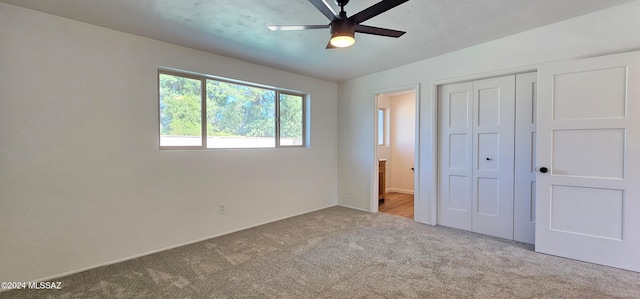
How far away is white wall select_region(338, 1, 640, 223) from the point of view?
2.49m

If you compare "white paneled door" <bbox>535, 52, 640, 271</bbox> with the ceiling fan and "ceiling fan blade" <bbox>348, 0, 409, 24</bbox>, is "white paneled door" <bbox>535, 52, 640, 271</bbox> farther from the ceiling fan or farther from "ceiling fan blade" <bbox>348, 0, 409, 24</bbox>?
"ceiling fan blade" <bbox>348, 0, 409, 24</bbox>

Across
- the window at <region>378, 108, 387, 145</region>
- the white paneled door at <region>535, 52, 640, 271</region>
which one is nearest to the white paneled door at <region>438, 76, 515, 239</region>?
the white paneled door at <region>535, 52, 640, 271</region>

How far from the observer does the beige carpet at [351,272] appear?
208 cm

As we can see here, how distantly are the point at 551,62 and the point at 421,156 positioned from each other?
180 centimetres

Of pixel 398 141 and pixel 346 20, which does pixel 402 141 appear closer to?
pixel 398 141

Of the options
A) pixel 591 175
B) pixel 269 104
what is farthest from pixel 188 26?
pixel 591 175

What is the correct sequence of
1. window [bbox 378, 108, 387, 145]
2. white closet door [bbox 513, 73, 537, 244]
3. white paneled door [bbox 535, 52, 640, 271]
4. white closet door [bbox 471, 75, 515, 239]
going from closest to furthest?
white paneled door [bbox 535, 52, 640, 271], white closet door [bbox 513, 73, 537, 244], white closet door [bbox 471, 75, 515, 239], window [bbox 378, 108, 387, 145]

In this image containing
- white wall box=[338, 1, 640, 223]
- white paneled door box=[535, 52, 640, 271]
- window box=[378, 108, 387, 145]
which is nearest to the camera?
white paneled door box=[535, 52, 640, 271]

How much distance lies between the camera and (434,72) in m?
3.71

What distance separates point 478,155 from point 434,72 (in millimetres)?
1282

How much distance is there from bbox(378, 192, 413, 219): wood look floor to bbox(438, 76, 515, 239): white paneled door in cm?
80

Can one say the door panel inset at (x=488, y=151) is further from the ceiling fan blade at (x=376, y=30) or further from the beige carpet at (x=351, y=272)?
the ceiling fan blade at (x=376, y=30)

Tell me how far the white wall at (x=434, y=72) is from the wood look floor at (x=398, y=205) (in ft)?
1.42

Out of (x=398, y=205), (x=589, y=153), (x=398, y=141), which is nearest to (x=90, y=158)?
(x=398, y=205)
